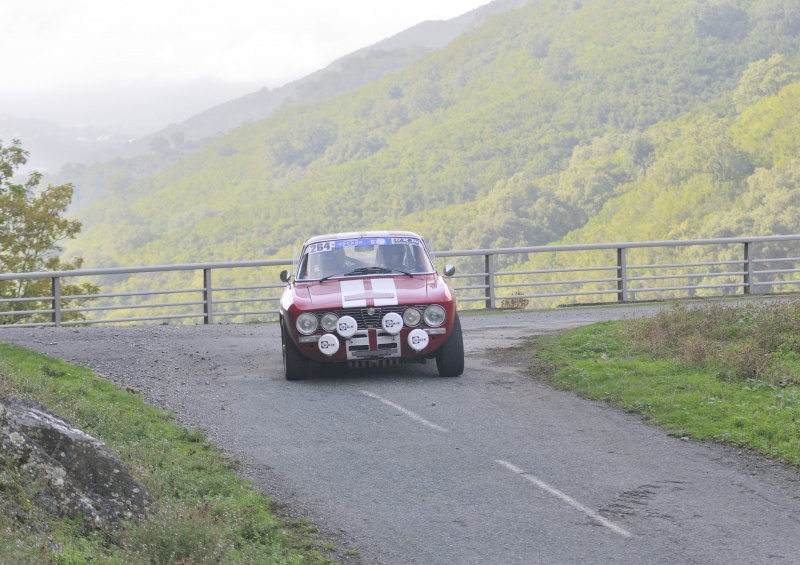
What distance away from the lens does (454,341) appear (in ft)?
44.0

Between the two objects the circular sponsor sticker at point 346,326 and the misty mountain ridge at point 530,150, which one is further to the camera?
the misty mountain ridge at point 530,150

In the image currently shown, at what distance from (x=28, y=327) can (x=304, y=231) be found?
93527mm

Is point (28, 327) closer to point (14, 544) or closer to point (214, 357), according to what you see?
point (214, 357)

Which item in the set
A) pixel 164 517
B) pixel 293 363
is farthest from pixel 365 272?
pixel 164 517

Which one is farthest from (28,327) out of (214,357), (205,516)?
(205,516)

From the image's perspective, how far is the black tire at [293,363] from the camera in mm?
13422

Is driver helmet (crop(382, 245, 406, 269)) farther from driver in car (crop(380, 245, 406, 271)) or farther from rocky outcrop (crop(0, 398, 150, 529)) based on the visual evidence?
rocky outcrop (crop(0, 398, 150, 529))

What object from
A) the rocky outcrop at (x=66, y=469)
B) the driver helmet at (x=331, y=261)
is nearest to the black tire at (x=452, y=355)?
the driver helmet at (x=331, y=261)

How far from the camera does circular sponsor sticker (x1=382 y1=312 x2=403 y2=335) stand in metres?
13.0

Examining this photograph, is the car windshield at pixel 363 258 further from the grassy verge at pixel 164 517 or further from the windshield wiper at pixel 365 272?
the grassy verge at pixel 164 517

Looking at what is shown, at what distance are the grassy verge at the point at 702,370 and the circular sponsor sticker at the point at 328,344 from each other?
2.64 meters

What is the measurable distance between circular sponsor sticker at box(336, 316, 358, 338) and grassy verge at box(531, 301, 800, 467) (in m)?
2.49

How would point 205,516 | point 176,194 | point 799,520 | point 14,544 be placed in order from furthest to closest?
1. point 176,194
2. point 799,520
3. point 205,516
4. point 14,544

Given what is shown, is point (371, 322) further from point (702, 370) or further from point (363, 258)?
point (702, 370)
